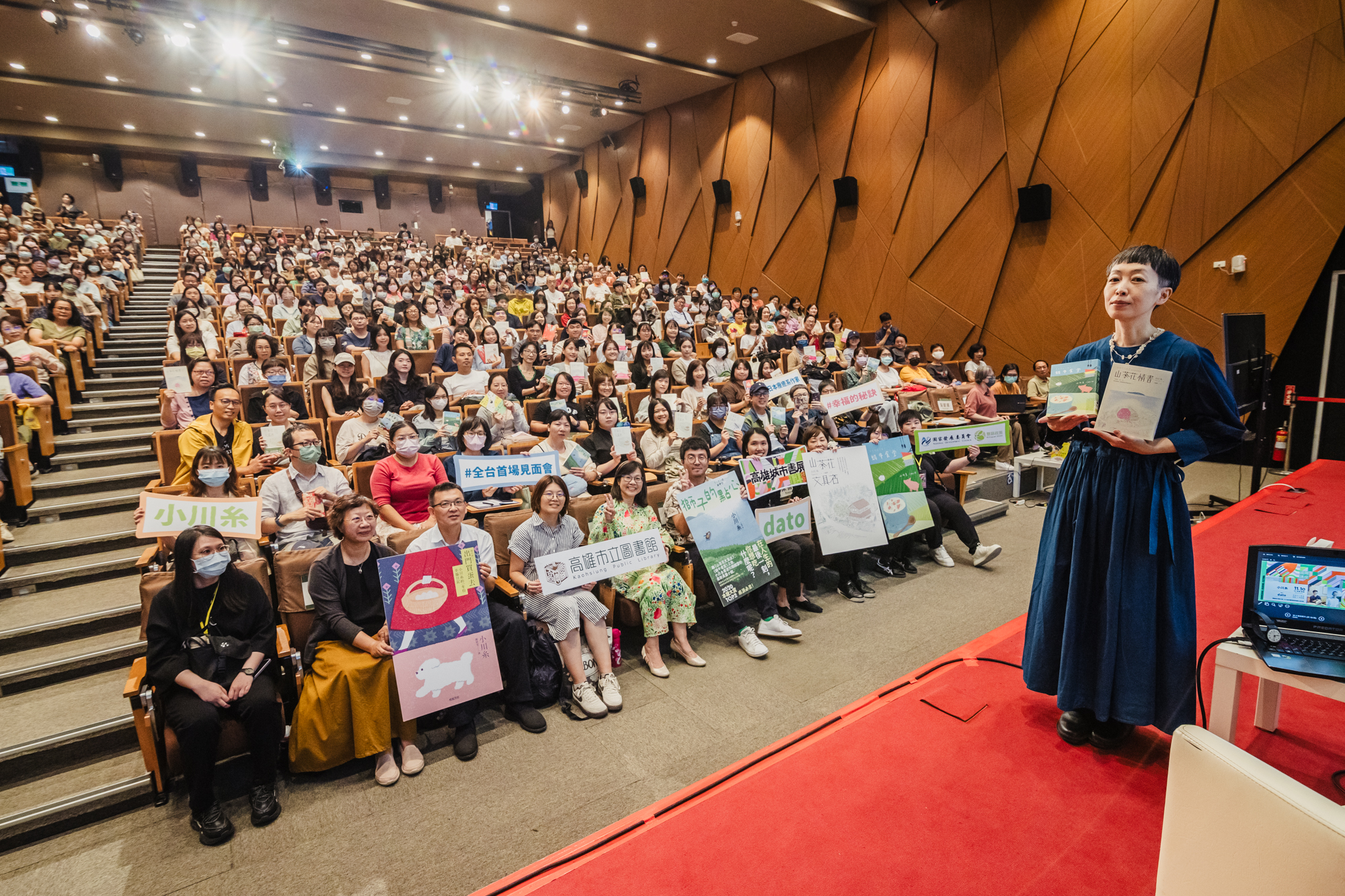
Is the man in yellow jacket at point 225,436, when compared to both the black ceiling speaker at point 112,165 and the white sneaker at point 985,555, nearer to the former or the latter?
the white sneaker at point 985,555

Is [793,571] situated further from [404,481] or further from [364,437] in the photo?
[364,437]

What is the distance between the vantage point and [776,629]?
3523mm

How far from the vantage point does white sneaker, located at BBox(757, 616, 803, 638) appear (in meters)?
3.51

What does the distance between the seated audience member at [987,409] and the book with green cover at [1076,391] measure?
4.96 m

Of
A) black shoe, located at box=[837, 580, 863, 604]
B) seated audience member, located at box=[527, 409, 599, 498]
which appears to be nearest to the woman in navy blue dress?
black shoe, located at box=[837, 580, 863, 604]

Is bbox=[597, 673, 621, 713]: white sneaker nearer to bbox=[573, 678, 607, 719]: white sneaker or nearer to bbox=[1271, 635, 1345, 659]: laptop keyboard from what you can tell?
bbox=[573, 678, 607, 719]: white sneaker

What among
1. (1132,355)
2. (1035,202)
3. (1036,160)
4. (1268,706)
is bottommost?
(1268,706)

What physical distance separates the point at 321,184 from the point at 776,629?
1966 centimetres

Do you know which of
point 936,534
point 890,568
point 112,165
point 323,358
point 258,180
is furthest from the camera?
point 258,180

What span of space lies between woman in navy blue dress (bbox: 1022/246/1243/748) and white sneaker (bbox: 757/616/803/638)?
69.5 inches

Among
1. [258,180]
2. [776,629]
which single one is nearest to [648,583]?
[776,629]

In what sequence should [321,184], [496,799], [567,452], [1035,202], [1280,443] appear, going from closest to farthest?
1. [496,799]
2. [567,452]
3. [1280,443]
4. [1035,202]
5. [321,184]

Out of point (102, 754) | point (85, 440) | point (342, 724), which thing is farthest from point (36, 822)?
point (85, 440)

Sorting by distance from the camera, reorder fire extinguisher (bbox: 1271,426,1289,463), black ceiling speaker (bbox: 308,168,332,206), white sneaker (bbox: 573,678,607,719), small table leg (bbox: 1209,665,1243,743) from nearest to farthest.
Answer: small table leg (bbox: 1209,665,1243,743) → white sneaker (bbox: 573,678,607,719) → fire extinguisher (bbox: 1271,426,1289,463) → black ceiling speaker (bbox: 308,168,332,206)
